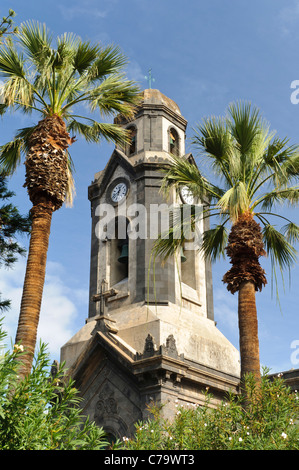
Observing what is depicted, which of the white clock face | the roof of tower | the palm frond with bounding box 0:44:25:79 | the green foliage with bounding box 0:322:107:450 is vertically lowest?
the green foliage with bounding box 0:322:107:450

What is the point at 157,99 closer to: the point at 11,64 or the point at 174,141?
the point at 174,141

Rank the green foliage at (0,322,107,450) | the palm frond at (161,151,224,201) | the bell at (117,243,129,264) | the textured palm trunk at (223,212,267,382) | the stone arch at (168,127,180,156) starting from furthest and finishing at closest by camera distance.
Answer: the stone arch at (168,127,180,156)
the bell at (117,243,129,264)
the palm frond at (161,151,224,201)
the textured palm trunk at (223,212,267,382)
the green foliage at (0,322,107,450)

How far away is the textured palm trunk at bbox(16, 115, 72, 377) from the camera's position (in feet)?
43.2

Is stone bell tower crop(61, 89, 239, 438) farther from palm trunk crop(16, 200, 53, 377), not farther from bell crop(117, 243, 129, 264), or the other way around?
palm trunk crop(16, 200, 53, 377)

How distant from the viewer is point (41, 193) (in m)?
14.5

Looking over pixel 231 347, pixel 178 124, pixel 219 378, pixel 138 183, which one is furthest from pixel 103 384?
pixel 178 124

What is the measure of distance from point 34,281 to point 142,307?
39.6 feet

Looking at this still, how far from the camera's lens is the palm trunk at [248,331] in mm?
13023

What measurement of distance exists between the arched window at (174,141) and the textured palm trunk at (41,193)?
14.8m

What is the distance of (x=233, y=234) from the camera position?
560 inches

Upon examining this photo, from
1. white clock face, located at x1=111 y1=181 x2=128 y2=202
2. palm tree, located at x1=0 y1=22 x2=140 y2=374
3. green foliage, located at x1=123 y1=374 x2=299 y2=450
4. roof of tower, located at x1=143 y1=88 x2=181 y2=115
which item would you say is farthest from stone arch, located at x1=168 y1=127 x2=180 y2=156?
green foliage, located at x1=123 y1=374 x2=299 y2=450

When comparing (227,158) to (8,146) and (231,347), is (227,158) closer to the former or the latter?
(8,146)
